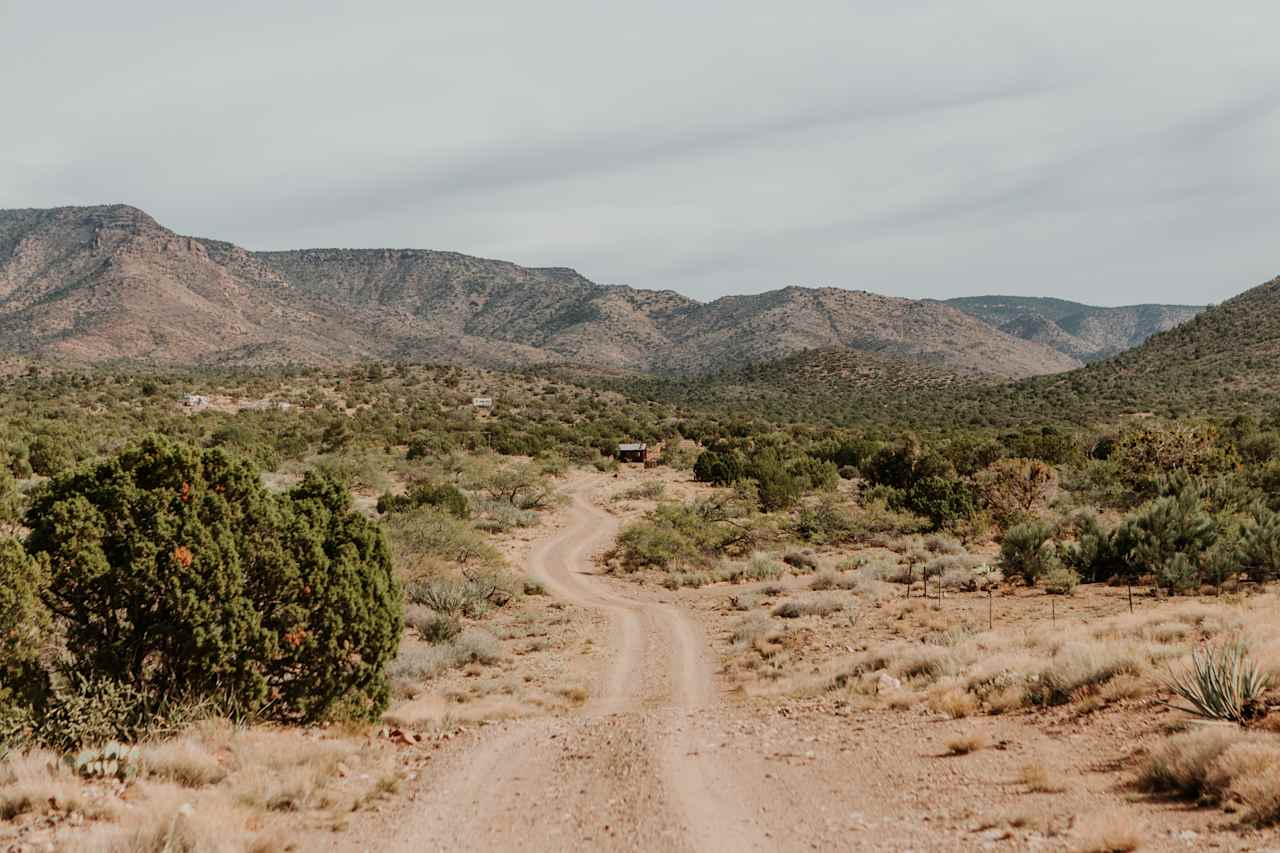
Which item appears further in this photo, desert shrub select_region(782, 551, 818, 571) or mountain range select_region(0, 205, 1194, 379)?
mountain range select_region(0, 205, 1194, 379)

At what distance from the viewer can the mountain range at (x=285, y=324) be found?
12444cm

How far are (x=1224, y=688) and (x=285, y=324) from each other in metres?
162

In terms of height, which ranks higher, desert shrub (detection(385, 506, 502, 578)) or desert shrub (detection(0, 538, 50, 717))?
desert shrub (detection(0, 538, 50, 717))

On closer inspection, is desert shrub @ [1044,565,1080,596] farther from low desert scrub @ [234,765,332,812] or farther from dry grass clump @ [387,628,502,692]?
low desert scrub @ [234,765,332,812]

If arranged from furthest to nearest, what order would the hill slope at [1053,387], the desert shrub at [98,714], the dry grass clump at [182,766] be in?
the hill slope at [1053,387] < the desert shrub at [98,714] < the dry grass clump at [182,766]

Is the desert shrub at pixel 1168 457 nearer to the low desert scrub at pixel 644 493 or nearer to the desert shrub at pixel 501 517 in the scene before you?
the low desert scrub at pixel 644 493

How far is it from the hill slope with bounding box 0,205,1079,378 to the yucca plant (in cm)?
12522

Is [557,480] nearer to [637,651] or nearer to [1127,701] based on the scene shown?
[637,651]

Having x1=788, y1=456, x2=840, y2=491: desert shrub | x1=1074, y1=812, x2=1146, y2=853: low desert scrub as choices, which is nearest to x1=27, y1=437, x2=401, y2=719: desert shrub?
x1=1074, y1=812, x2=1146, y2=853: low desert scrub

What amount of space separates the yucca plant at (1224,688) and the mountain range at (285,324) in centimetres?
11738

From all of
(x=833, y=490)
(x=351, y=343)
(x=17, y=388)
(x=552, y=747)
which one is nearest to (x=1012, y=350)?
(x=351, y=343)

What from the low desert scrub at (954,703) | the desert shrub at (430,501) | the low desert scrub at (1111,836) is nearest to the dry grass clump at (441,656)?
the low desert scrub at (954,703)

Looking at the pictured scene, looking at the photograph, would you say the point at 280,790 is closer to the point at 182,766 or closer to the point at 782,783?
the point at 182,766

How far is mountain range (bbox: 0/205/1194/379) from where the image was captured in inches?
4899
